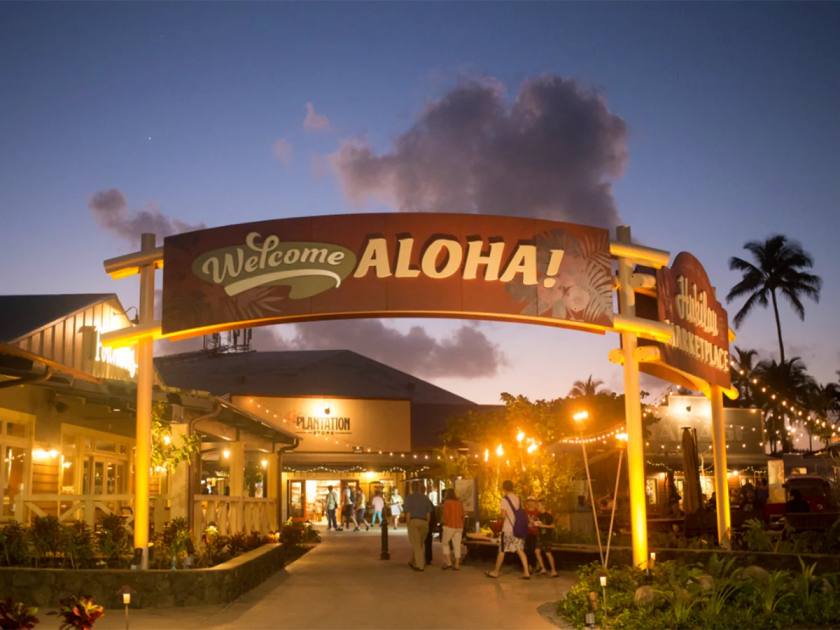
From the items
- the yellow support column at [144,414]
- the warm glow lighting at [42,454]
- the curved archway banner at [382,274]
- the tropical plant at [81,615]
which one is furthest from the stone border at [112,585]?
the tropical plant at [81,615]

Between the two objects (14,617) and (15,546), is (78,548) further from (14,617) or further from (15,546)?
(14,617)

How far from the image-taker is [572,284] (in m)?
13.6

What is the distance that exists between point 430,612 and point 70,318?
8.29m

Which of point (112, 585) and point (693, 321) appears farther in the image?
point (693, 321)

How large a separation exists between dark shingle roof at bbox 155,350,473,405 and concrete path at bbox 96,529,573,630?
1016 inches

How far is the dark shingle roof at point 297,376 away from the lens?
45375 mm

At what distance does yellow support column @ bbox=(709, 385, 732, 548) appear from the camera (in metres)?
16.5

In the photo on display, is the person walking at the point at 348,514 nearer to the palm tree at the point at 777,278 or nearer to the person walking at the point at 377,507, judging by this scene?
the person walking at the point at 377,507

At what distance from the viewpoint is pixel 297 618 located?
39.2 ft

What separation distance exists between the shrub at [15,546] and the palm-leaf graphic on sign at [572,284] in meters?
7.41

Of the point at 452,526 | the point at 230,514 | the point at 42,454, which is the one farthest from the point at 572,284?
the point at 42,454

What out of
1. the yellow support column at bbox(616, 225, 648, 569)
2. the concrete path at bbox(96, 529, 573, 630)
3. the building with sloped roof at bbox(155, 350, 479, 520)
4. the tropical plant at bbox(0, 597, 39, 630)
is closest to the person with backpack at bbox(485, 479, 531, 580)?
the concrete path at bbox(96, 529, 573, 630)

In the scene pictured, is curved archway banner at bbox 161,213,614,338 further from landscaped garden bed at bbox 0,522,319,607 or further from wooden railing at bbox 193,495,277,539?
wooden railing at bbox 193,495,277,539

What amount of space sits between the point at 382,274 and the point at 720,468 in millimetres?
7407
